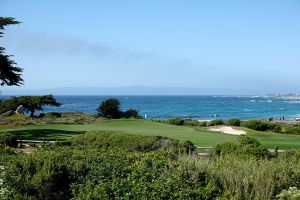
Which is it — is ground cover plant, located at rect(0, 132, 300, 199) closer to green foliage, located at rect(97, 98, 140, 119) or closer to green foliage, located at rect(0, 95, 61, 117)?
green foliage, located at rect(97, 98, 140, 119)

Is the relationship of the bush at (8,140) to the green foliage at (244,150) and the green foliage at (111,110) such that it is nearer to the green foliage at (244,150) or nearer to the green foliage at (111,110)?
the green foliage at (244,150)

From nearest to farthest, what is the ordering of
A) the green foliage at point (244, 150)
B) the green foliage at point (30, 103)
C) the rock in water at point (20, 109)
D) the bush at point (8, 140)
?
the green foliage at point (244, 150) < the bush at point (8, 140) < the rock in water at point (20, 109) < the green foliage at point (30, 103)

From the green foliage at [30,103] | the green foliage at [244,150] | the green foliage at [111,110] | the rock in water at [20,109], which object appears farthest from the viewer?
the green foliage at [30,103]

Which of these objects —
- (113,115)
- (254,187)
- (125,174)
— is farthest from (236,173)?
(113,115)

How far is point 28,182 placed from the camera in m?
8.70

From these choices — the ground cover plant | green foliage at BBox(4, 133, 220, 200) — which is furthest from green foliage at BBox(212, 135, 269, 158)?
green foliage at BBox(4, 133, 220, 200)

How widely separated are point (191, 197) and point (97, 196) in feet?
5.24

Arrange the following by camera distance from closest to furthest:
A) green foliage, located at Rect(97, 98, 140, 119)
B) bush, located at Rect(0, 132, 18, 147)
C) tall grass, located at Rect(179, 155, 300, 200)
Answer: tall grass, located at Rect(179, 155, 300, 200)
bush, located at Rect(0, 132, 18, 147)
green foliage, located at Rect(97, 98, 140, 119)

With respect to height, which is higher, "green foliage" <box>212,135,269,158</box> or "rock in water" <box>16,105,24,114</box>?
"green foliage" <box>212,135,269,158</box>

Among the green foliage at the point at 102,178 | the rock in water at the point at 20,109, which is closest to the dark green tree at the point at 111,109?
the rock in water at the point at 20,109

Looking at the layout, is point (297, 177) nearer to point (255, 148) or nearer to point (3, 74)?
point (255, 148)

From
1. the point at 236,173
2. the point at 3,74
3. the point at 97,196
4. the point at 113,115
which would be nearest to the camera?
the point at 97,196

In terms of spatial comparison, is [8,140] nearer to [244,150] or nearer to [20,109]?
[244,150]

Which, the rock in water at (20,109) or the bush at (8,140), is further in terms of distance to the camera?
the rock in water at (20,109)
